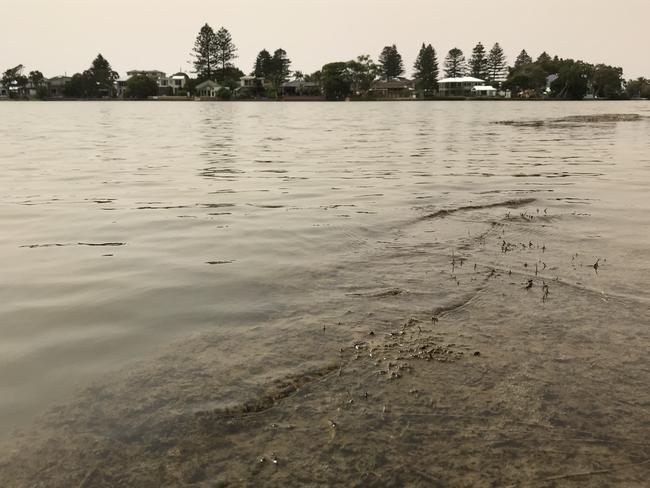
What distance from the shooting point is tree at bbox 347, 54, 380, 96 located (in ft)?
505

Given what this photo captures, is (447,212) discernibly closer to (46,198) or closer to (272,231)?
(272,231)

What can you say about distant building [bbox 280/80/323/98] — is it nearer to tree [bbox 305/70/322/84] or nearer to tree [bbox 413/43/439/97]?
tree [bbox 305/70/322/84]

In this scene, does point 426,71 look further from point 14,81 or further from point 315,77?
point 14,81

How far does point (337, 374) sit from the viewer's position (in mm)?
3432

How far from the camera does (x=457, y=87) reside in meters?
168

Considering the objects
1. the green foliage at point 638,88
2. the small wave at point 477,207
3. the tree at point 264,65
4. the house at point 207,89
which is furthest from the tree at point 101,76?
the small wave at point 477,207

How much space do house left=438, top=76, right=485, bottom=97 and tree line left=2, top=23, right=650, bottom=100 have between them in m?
3.33

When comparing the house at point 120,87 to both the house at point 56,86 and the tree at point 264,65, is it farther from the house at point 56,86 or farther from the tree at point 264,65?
the tree at point 264,65

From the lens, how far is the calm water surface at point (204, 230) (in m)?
4.29

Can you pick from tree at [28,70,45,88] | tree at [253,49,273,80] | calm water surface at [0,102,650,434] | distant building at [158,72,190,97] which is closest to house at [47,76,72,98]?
tree at [28,70,45,88]

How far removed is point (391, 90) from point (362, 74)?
1391cm

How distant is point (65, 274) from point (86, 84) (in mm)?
180494

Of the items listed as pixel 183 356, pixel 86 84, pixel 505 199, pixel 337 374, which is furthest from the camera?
pixel 86 84

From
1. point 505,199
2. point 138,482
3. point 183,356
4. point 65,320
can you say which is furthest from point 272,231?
Answer: point 138,482
